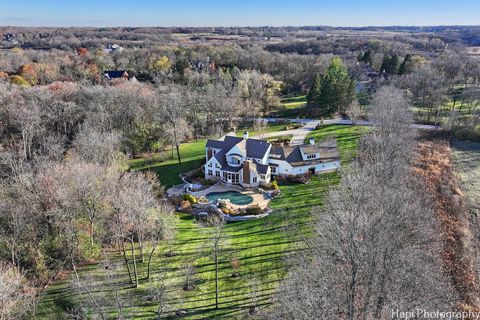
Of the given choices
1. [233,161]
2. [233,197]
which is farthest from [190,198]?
[233,161]

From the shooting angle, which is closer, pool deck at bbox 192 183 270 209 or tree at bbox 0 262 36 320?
tree at bbox 0 262 36 320

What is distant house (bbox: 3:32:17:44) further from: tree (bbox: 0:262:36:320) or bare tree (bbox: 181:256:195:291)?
bare tree (bbox: 181:256:195:291)

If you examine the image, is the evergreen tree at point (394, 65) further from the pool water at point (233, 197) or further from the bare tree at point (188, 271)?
the bare tree at point (188, 271)

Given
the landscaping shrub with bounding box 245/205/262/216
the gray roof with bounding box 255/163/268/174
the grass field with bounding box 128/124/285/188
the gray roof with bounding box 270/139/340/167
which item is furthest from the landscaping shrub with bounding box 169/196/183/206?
the gray roof with bounding box 270/139/340/167

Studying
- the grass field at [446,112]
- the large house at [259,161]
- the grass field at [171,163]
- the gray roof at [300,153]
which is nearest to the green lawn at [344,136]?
the gray roof at [300,153]

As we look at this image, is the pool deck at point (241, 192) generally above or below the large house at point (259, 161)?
below

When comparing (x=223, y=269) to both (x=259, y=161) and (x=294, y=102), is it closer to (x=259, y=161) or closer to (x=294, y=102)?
(x=259, y=161)
